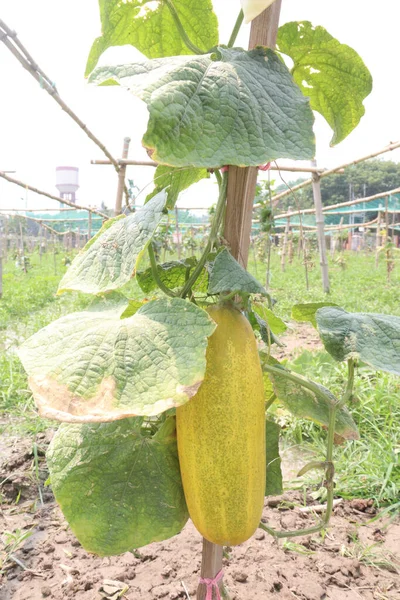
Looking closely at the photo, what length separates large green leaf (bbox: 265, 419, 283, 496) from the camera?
0.87 meters

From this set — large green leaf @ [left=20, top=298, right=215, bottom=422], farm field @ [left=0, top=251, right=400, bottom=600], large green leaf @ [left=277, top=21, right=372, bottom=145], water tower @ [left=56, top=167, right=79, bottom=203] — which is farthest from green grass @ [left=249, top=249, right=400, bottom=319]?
water tower @ [left=56, top=167, right=79, bottom=203]

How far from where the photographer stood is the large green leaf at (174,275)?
0.83 meters

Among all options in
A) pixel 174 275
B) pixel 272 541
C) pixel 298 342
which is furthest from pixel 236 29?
pixel 298 342

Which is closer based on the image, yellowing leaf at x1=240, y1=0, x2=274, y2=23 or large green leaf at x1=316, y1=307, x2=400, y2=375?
yellowing leaf at x1=240, y1=0, x2=274, y2=23

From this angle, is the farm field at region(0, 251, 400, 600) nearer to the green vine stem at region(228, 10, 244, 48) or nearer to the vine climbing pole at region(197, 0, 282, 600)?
the vine climbing pole at region(197, 0, 282, 600)

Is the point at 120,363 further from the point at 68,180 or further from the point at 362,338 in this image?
the point at 68,180

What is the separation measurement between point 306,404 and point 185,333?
0.40 m

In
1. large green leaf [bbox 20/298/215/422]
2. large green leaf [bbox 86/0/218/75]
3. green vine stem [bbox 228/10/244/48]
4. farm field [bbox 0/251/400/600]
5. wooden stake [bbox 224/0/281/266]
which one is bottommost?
farm field [bbox 0/251/400/600]

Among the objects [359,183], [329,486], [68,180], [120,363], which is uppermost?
[68,180]

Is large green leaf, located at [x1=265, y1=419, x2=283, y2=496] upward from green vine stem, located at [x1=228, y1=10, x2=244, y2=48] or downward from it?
downward

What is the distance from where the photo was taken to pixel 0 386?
2912 millimetres

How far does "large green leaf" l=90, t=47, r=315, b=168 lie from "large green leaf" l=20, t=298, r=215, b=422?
0.62 feet

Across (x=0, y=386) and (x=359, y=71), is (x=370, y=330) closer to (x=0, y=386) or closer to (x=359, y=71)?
(x=359, y=71)

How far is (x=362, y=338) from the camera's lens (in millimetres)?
718
